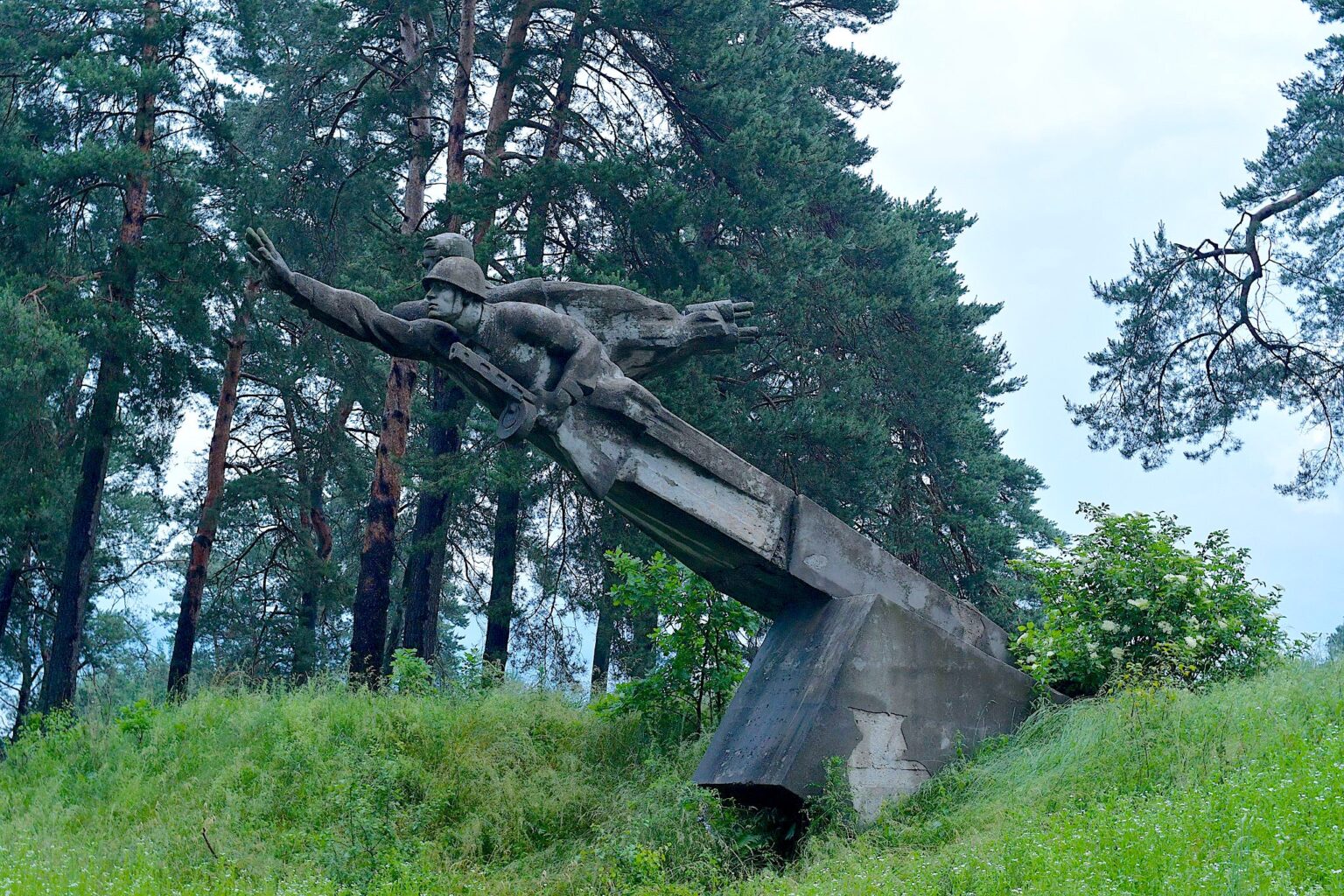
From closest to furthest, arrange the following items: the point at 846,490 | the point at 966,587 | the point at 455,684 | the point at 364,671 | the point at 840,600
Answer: the point at 840,600 < the point at 455,684 < the point at 364,671 < the point at 846,490 < the point at 966,587

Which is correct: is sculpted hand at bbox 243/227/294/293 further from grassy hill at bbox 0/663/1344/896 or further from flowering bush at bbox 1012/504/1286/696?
flowering bush at bbox 1012/504/1286/696

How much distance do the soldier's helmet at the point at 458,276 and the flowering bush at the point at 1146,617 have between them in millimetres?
4358

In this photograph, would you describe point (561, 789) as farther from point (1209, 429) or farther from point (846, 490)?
point (1209, 429)

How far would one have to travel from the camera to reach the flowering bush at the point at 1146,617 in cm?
864

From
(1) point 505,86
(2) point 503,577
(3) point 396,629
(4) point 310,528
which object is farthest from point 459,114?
(3) point 396,629

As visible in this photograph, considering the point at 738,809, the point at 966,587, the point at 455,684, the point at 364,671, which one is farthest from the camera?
the point at 966,587

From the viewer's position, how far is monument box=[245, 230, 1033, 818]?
781 cm

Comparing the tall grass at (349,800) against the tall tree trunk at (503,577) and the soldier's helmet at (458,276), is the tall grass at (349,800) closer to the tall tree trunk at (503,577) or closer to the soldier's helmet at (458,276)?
the soldier's helmet at (458,276)

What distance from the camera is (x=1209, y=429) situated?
46.8 feet

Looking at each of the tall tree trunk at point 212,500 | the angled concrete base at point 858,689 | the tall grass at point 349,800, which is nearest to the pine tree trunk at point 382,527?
the tall tree trunk at point 212,500

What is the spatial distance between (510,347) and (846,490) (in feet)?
25.4

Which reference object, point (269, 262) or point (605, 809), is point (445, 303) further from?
point (605, 809)

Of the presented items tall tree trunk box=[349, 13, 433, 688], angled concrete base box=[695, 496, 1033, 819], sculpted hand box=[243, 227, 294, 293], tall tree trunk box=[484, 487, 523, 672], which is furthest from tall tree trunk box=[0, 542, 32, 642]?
angled concrete base box=[695, 496, 1033, 819]

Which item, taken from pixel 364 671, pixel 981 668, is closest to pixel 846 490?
pixel 364 671
